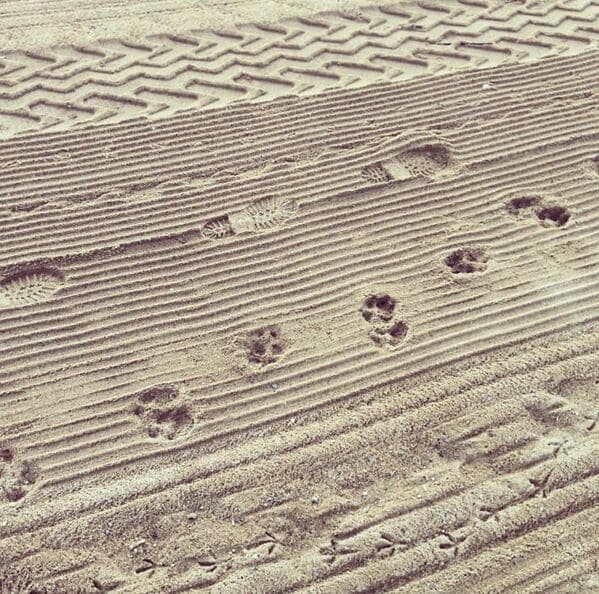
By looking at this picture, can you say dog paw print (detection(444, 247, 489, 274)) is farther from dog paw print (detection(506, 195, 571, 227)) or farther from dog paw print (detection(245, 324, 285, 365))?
dog paw print (detection(245, 324, 285, 365))

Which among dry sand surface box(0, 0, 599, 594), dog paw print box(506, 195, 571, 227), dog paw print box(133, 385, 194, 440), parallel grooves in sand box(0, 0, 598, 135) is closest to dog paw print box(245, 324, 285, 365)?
dry sand surface box(0, 0, 599, 594)

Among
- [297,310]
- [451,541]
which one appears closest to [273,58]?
[297,310]

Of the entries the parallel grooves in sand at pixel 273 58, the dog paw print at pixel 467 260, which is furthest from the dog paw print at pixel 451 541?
the parallel grooves in sand at pixel 273 58

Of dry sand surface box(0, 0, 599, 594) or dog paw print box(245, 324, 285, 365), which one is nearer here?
dry sand surface box(0, 0, 599, 594)

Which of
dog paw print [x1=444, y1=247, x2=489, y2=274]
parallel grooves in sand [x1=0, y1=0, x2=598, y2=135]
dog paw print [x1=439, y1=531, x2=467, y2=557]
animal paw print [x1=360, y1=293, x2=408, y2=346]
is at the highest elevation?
parallel grooves in sand [x1=0, y1=0, x2=598, y2=135]

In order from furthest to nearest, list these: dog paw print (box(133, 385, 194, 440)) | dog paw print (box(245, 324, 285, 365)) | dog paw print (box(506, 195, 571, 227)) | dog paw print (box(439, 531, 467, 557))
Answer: dog paw print (box(506, 195, 571, 227)), dog paw print (box(245, 324, 285, 365)), dog paw print (box(133, 385, 194, 440)), dog paw print (box(439, 531, 467, 557))

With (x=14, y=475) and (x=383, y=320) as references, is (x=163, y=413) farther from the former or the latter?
(x=383, y=320)

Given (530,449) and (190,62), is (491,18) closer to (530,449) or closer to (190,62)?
(190,62)
